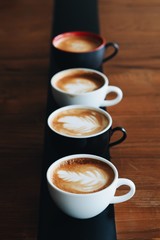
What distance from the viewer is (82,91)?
3.36 feet

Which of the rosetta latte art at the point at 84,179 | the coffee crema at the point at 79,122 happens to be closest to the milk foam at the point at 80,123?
the coffee crema at the point at 79,122

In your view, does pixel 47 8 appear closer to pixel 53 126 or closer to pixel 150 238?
pixel 53 126

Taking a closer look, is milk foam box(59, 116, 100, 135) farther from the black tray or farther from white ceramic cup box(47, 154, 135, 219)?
white ceramic cup box(47, 154, 135, 219)

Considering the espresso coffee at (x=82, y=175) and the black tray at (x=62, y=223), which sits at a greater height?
the espresso coffee at (x=82, y=175)

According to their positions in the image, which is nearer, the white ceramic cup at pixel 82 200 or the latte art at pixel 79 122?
the white ceramic cup at pixel 82 200

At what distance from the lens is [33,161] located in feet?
2.95

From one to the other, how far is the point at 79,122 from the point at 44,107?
0.20 meters

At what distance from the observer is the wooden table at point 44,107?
786mm

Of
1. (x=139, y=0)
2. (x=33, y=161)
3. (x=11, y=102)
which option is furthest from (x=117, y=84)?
(x=139, y=0)

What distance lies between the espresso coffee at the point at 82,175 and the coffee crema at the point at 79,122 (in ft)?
0.25

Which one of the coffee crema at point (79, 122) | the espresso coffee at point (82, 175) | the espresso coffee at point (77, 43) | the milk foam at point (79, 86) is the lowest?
the espresso coffee at point (77, 43)

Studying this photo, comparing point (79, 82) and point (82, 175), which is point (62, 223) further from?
point (79, 82)

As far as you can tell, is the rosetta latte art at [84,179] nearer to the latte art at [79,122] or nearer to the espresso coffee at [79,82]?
the latte art at [79,122]

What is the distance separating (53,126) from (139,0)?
945mm
